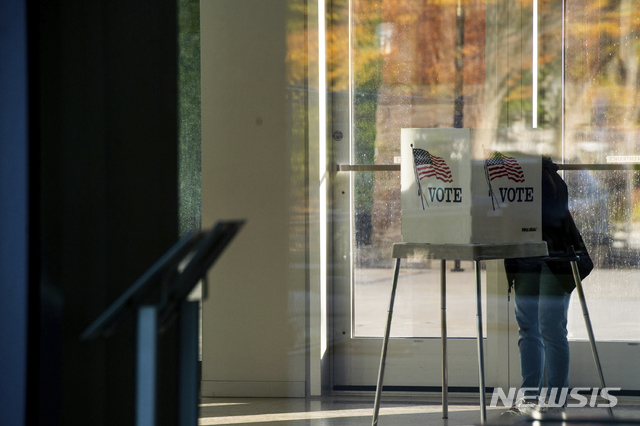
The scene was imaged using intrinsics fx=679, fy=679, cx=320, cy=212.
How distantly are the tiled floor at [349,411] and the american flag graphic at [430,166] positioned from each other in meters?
1.10

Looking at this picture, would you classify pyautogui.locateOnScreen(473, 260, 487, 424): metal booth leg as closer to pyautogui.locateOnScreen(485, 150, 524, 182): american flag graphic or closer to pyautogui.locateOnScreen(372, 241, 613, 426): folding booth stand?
pyautogui.locateOnScreen(372, 241, 613, 426): folding booth stand

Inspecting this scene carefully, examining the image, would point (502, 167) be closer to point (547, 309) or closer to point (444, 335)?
point (547, 309)

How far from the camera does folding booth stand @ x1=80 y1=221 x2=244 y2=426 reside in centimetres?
161

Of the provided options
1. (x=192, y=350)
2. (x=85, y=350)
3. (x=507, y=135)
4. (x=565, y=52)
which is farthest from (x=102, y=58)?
(x=565, y=52)

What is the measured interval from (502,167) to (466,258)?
45 cm

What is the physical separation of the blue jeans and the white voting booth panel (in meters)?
0.32

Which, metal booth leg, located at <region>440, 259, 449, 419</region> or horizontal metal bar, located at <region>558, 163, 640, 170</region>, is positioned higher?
horizontal metal bar, located at <region>558, 163, 640, 170</region>

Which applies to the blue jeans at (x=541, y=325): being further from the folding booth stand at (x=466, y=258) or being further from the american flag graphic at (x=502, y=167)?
the american flag graphic at (x=502, y=167)

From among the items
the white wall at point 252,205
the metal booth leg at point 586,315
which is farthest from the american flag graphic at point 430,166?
the metal booth leg at point 586,315

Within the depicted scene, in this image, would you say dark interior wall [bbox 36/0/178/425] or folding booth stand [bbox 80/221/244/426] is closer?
folding booth stand [bbox 80/221/244/426]

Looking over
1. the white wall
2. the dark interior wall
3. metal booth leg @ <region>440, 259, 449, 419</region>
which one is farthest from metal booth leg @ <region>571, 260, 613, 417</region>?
the dark interior wall

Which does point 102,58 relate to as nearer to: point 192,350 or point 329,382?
point 192,350

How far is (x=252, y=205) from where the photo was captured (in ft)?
10.7

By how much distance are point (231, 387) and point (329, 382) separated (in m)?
0.48
